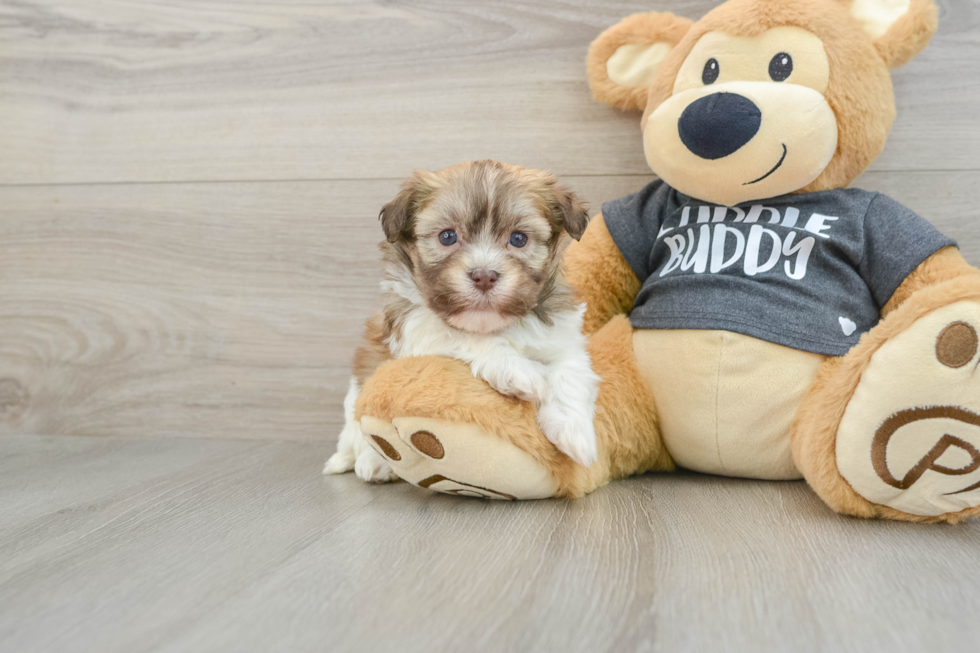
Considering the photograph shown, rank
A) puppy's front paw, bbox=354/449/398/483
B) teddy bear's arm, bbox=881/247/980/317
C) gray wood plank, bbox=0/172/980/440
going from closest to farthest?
teddy bear's arm, bbox=881/247/980/317 < puppy's front paw, bbox=354/449/398/483 < gray wood plank, bbox=0/172/980/440

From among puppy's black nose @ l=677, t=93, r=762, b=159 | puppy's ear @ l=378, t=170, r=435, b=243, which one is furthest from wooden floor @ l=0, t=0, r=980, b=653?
puppy's ear @ l=378, t=170, r=435, b=243

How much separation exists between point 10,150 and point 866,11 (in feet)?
7.82

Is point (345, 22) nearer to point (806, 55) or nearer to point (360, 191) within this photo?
point (360, 191)

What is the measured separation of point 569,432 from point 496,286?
30 centimetres

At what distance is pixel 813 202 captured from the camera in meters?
1.51

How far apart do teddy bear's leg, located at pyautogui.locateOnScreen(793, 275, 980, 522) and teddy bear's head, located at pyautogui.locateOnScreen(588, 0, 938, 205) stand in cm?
41

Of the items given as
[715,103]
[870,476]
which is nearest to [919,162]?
[715,103]

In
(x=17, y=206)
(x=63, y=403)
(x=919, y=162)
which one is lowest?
(x=63, y=403)

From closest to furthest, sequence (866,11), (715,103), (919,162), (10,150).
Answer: (715,103) < (866,11) < (919,162) < (10,150)

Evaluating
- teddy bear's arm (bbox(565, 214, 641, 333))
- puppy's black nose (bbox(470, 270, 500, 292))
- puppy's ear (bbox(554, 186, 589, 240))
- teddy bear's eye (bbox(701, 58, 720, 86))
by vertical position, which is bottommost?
teddy bear's arm (bbox(565, 214, 641, 333))

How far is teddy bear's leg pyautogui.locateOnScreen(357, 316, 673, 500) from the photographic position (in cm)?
127

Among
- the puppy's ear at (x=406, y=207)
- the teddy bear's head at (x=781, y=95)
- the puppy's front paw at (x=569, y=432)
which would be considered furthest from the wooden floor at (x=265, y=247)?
the puppy's ear at (x=406, y=207)

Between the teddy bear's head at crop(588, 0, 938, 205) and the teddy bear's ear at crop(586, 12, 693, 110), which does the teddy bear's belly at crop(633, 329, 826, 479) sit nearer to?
the teddy bear's head at crop(588, 0, 938, 205)

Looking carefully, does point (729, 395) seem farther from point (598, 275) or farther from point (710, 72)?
point (710, 72)
